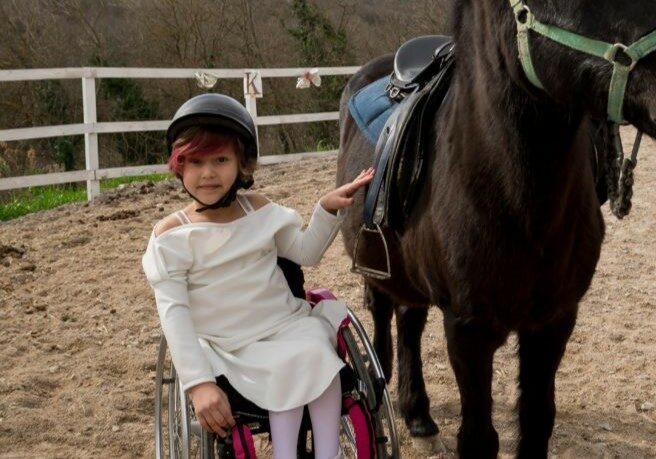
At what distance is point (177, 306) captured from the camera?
232 centimetres

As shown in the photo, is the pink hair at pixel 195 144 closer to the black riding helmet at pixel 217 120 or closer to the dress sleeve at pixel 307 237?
the black riding helmet at pixel 217 120

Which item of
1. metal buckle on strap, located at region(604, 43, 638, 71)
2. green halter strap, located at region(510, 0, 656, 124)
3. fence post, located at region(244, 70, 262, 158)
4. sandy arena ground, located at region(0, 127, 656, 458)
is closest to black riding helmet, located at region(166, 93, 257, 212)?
green halter strap, located at region(510, 0, 656, 124)

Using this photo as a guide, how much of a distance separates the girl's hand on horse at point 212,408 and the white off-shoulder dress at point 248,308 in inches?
1.2

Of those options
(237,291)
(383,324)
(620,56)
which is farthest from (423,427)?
(620,56)

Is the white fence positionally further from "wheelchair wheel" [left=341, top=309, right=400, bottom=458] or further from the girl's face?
"wheelchair wheel" [left=341, top=309, right=400, bottom=458]

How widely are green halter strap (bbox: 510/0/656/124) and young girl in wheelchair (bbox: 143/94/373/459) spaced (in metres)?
0.89

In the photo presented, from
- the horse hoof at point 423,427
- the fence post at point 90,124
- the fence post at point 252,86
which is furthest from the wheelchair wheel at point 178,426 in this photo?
the fence post at point 252,86

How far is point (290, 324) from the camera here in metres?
2.47

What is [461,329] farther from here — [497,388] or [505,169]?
[497,388]

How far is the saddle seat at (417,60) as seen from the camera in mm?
2939

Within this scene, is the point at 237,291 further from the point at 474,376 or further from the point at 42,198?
the point at 42,198

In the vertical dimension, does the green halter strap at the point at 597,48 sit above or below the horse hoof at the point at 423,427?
above

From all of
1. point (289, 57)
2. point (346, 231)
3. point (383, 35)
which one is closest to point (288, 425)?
point (346, 231)

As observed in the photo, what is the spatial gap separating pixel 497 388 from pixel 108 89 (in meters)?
15.0
